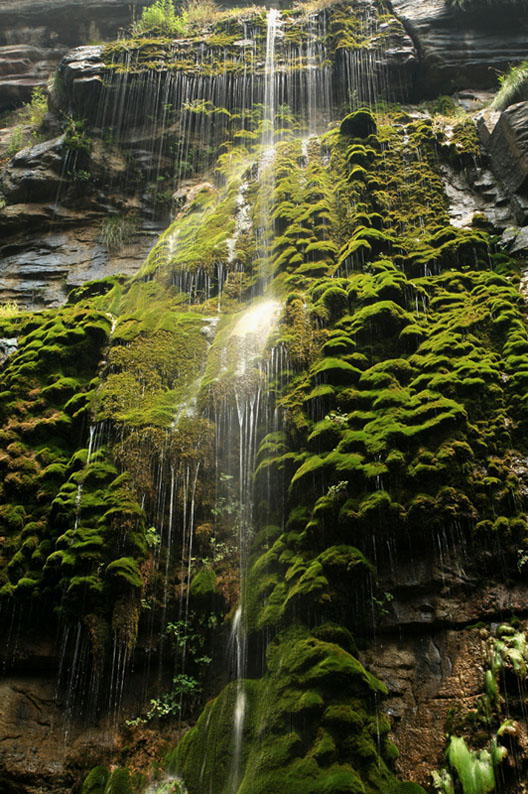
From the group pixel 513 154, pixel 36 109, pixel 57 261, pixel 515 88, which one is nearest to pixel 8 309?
pixel 57 261

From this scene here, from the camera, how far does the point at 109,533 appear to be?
7340 mm

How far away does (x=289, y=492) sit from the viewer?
24.4ft

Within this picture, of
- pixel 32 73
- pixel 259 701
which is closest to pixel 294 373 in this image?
pixel 259 701

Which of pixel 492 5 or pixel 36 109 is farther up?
pixel 492 5

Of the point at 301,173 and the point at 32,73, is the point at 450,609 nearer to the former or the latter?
the point at 301,173

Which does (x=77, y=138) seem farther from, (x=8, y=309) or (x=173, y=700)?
(x=173, y=700)

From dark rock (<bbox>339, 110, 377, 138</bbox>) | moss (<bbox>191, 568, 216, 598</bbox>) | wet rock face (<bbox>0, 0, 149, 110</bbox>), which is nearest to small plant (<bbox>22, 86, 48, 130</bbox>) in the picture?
wet rock face (<bbox>0, 0, 149, 110</bbox>)

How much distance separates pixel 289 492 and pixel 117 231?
36.4 ft

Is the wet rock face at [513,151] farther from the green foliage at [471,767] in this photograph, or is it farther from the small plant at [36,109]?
the small plant at [36,109]

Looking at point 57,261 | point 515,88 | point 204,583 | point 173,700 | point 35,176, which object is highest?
point 35,176

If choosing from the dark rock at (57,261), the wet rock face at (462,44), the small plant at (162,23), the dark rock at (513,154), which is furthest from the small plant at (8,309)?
the wet rock face at (462,44)

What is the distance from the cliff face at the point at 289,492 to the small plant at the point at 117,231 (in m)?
3.20

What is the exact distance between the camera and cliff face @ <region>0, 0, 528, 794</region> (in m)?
5.81

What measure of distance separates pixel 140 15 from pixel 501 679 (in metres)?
25.2
